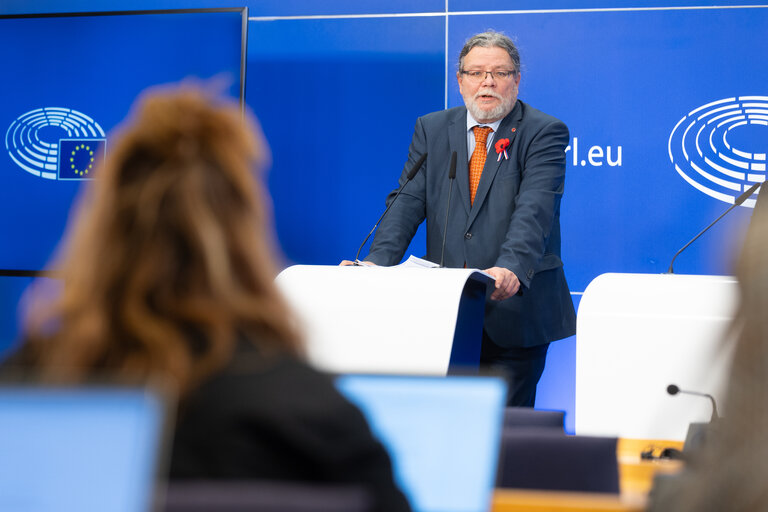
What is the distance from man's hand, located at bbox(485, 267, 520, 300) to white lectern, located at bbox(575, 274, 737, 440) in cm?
40

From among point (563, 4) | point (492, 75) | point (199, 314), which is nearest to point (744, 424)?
point (199, 314)

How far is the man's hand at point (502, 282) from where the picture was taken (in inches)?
106

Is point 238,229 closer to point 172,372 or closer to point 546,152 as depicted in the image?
point 172,372

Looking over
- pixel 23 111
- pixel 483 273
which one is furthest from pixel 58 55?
pixel 483 273

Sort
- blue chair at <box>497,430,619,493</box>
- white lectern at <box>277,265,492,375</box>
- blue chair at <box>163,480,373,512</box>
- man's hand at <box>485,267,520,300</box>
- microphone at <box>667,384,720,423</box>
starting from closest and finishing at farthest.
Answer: blue chair at <box>163,480,373,512</box>
blue chair at <box>497,430,619,493</box>
microphone at <box>667,384,720,423</box>
white lectern at <box>277,265,492,375</box>
man's hand at <box>485,267,520,300</box>

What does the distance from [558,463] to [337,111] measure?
3976 millimetres

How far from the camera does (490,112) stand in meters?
3.35

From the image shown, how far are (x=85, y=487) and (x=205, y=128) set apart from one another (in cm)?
39

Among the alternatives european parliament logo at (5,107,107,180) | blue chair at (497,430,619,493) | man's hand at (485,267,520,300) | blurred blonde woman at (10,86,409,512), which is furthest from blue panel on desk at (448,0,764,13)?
blurred blonde woman at (10,86,409,512)

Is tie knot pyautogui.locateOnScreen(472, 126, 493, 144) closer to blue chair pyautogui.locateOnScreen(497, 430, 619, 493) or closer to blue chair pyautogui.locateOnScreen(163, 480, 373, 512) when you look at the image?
blue chair pyautogui.locateOnScreen(497, 430, 619, 493)

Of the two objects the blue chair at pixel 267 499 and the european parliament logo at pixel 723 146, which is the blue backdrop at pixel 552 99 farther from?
the blue chair at pixel 267 499

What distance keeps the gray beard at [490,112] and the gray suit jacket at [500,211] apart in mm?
32

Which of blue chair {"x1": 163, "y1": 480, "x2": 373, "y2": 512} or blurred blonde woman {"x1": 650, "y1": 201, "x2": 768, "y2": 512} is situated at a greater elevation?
blurred blonde woman {"x1": 650, "y1": 201, "x2": 768, "y2": 512}

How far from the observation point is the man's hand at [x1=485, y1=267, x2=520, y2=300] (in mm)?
2686
